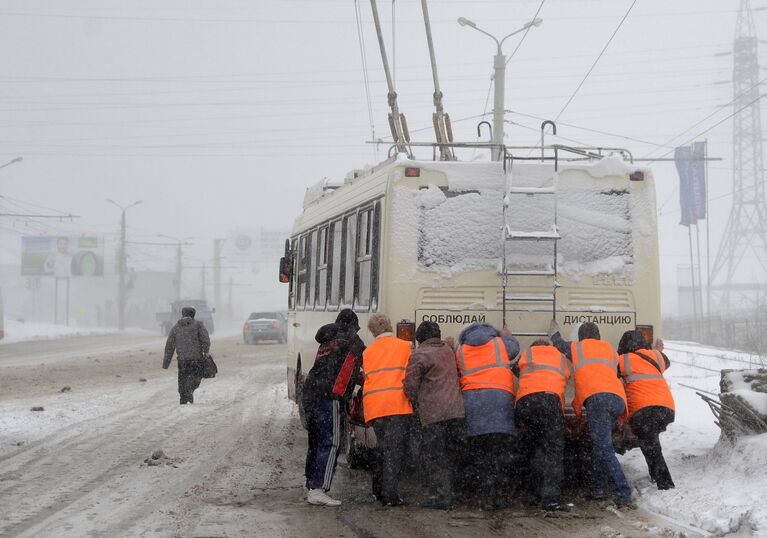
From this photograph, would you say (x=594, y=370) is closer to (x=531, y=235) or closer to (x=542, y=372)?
(x=542, y=372)

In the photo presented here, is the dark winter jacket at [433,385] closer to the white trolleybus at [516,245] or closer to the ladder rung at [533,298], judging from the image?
the white trolleybus at [516,245]

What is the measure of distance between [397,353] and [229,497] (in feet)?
6.32

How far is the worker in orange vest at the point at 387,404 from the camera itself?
26.3 ft

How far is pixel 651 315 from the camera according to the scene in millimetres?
8969

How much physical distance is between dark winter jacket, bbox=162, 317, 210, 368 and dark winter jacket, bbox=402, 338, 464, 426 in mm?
Result: 8495

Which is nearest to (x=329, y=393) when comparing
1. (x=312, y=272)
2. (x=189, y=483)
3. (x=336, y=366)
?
(x=336, y=366)

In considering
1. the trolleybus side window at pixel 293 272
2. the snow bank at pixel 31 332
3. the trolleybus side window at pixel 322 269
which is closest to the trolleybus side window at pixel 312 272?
the trolleybus side window at pixel 322 269

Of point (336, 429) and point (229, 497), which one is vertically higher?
point (336, 429)

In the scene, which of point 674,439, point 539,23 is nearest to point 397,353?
point 674,439

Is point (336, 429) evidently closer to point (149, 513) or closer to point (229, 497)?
point (229, 497)

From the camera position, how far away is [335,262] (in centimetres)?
1131

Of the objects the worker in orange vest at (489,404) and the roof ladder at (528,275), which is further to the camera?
the roof ladder at (528,275)

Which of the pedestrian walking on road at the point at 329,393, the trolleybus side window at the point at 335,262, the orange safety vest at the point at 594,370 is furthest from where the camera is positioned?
the trolleybus side window at the point at 335,262

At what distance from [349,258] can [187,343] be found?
6.30 metres
